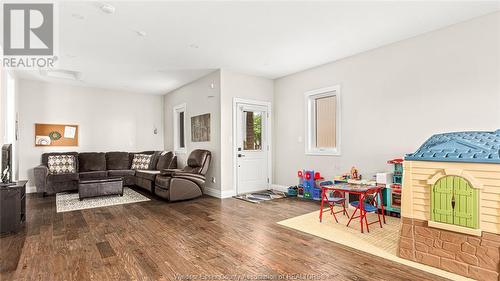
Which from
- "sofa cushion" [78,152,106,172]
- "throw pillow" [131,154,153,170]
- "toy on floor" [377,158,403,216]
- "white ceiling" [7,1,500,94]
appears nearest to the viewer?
"white ceiling" [7,1,500,94]

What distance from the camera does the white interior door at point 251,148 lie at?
591 centimetres

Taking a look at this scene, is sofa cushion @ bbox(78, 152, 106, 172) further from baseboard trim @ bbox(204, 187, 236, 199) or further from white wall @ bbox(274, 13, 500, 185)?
white wall @ bbox(274, 13, 500, 185)

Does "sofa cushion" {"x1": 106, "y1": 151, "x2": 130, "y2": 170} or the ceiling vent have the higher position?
the ceiling vent

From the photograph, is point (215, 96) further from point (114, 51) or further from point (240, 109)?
point (114, 51)

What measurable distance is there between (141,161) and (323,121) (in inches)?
196

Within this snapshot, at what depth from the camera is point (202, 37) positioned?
4.02 meters

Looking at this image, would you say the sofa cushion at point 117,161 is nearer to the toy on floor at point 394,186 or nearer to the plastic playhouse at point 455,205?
the toy on floor at point 394,186

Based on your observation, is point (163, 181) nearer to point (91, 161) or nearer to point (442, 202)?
point (91, 161)

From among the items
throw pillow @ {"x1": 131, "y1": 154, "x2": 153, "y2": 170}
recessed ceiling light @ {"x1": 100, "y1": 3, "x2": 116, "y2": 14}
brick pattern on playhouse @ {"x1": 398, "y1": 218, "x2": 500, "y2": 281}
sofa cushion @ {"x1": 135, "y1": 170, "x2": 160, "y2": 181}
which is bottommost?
brick pattern on playhouse @ {"x1": 398, "y1": 218, "x2": 500, "y2": 281}

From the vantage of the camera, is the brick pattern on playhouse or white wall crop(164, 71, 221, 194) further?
white wall crop(164, 71, 221, 194)

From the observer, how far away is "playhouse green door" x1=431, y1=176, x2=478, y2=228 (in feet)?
7.35

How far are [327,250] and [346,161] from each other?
2458 millimetres

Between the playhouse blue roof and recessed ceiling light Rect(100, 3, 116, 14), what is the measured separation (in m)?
3.63

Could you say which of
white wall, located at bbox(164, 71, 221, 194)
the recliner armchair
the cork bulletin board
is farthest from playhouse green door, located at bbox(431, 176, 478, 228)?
the cork bulletin board
